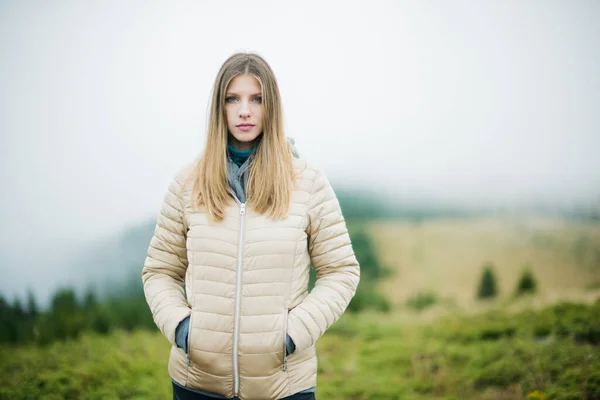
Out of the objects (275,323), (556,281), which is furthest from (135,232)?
(556,281)

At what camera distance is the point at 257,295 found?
5.41 feet

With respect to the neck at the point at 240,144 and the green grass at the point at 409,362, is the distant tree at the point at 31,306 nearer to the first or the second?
the green grass at the point at 409,362

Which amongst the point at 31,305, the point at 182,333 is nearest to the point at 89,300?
the point at 31,305

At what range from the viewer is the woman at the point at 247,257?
5.42 feet

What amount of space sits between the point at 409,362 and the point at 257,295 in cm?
266

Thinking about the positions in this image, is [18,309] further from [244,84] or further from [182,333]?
[244,84]

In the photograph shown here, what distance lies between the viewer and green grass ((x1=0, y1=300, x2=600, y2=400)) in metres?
3.35

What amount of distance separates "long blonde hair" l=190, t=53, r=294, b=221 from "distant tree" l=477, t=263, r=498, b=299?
142 inches

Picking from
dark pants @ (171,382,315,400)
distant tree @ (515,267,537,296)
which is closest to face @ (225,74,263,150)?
dark pants @ (171,382,315,400)

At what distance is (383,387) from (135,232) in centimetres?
244

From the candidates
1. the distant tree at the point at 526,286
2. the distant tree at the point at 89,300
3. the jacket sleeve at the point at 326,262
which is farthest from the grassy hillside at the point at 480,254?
the jacket sleeve at the point at 326,262

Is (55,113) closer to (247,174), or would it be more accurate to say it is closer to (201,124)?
(201,124)

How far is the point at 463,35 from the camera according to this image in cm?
477

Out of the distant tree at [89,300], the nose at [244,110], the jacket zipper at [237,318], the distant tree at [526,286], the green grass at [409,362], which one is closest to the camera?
the jacket zipper at [237,318]
